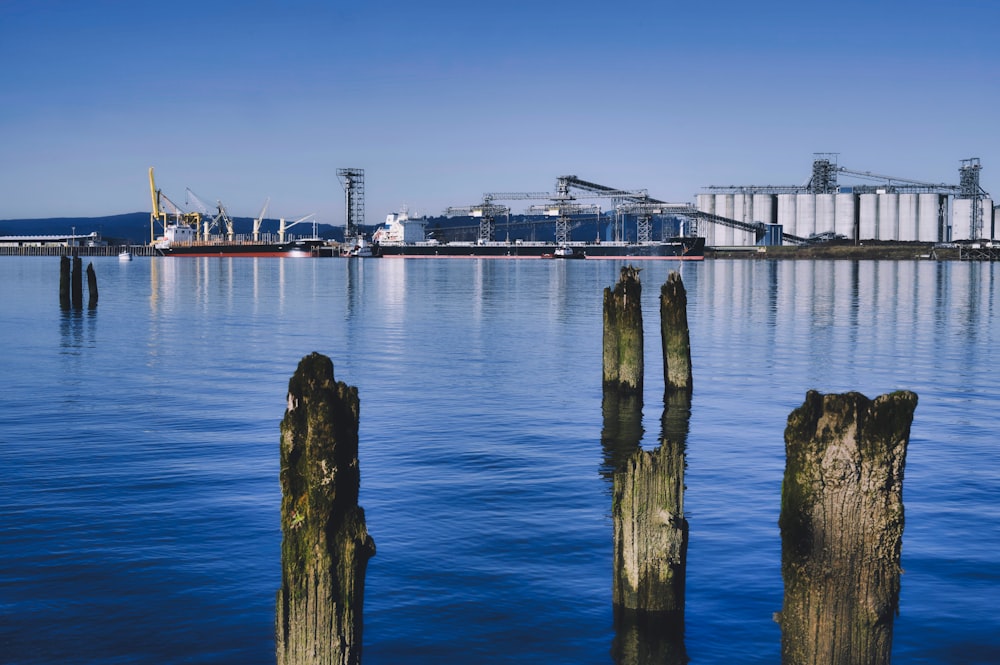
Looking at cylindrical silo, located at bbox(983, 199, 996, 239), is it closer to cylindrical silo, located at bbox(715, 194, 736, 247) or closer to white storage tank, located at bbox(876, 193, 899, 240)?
white storage tank, located at bbox(876, 193, 899, 240)

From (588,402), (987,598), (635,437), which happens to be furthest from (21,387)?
(987,598)

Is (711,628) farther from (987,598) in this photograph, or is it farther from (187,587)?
(187,587)

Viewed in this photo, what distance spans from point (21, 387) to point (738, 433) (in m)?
18.3

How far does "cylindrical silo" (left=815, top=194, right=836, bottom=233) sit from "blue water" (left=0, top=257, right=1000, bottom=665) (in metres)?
161

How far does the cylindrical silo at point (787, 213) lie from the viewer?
193875 millimetres

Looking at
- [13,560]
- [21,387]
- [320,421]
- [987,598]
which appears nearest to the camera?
[320,421]

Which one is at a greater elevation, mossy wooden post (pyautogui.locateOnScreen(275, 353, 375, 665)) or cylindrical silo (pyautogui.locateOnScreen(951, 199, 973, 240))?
cylindrical silo (pyautogui.locateOnScreen(951, 199, 973, 240))

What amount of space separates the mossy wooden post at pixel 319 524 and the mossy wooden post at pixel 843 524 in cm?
334

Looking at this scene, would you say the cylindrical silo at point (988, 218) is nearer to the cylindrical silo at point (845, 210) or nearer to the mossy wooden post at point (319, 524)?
the cylindrical silo at point (845, 210)

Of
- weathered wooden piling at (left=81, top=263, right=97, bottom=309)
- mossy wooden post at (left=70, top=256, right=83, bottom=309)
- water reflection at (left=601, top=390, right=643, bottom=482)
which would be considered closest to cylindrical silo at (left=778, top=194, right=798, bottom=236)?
mossy wooden post at (left=70, top=256, right=83, bottom=309)

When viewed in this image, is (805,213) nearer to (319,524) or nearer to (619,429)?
(619,429)

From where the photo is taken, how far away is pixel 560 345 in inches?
1489

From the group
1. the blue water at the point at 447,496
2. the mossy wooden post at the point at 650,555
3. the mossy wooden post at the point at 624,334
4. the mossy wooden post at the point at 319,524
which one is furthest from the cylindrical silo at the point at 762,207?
the mossy wooden post at the point at 319,524

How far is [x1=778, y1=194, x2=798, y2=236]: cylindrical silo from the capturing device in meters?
194
